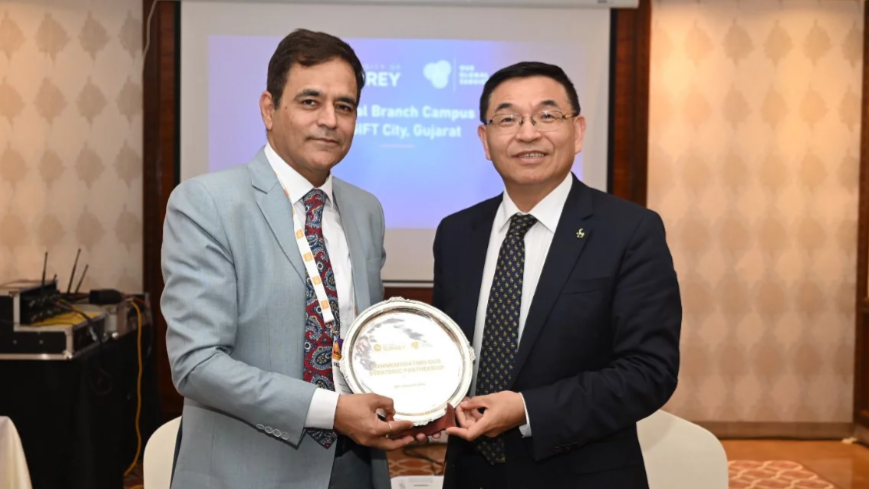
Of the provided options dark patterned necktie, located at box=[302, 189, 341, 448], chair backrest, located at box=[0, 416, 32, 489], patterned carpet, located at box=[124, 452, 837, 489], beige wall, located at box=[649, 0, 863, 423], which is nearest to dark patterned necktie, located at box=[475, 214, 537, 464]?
dark patterned necktie, located at box=[302, 189, 341, 448]

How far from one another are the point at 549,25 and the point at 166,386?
11.7ft

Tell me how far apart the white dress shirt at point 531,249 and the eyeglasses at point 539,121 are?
0.16 meters

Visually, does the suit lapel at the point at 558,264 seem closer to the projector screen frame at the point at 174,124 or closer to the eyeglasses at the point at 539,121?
the eyeglasses at the point at 539,121

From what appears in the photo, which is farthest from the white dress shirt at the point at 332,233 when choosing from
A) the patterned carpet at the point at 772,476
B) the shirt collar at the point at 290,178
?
Answer: the patterned carpet at the point at 772,476

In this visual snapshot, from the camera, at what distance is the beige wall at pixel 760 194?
5590 millimetres

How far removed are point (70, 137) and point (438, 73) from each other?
2.44 m

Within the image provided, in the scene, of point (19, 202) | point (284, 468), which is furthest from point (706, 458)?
point (19, 202)

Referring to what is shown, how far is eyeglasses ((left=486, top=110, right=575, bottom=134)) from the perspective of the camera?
81.0 inches

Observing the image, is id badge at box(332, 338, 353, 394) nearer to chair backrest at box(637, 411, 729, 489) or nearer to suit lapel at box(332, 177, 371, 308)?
suit lapel at box(332, 177, 371, 308)

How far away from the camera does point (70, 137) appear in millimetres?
5207

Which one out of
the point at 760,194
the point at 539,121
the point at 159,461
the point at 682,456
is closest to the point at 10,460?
the point at 159,461

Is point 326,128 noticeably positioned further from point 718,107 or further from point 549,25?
point 718,107

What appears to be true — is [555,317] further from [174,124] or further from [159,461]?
[174,124]

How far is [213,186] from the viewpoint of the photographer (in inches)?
74.6
